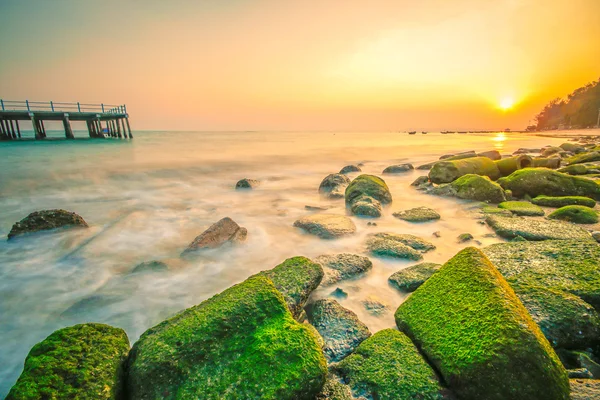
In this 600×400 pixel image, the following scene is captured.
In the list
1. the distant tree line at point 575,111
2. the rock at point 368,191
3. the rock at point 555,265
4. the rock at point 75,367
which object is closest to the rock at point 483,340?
the rock at point 555,265

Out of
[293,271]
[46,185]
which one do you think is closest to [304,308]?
[293,271]

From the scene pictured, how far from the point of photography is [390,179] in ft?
38.4

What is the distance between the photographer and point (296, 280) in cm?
288

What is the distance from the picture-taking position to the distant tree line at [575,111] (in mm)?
66250

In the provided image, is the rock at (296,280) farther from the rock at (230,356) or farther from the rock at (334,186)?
the rock at (334,186)

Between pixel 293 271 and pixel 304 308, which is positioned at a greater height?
pixel 293 271

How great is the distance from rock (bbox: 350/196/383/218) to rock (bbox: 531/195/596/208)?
3.66m

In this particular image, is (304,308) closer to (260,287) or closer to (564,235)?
(260,287)

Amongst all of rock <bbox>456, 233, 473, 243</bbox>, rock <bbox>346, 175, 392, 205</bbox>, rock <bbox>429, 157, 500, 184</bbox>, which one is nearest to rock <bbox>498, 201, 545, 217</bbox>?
rock <bbox>456, 233, 473, 243</bbox>

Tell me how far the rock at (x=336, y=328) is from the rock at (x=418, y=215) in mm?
3705

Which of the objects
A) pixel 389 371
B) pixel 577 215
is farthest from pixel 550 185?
pixel 389 371

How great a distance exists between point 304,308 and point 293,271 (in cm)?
41

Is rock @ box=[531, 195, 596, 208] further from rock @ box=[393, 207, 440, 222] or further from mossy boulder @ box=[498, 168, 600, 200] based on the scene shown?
rock @ box=[393, 207, 440, 222]

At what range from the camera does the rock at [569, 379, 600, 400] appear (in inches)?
66.7
